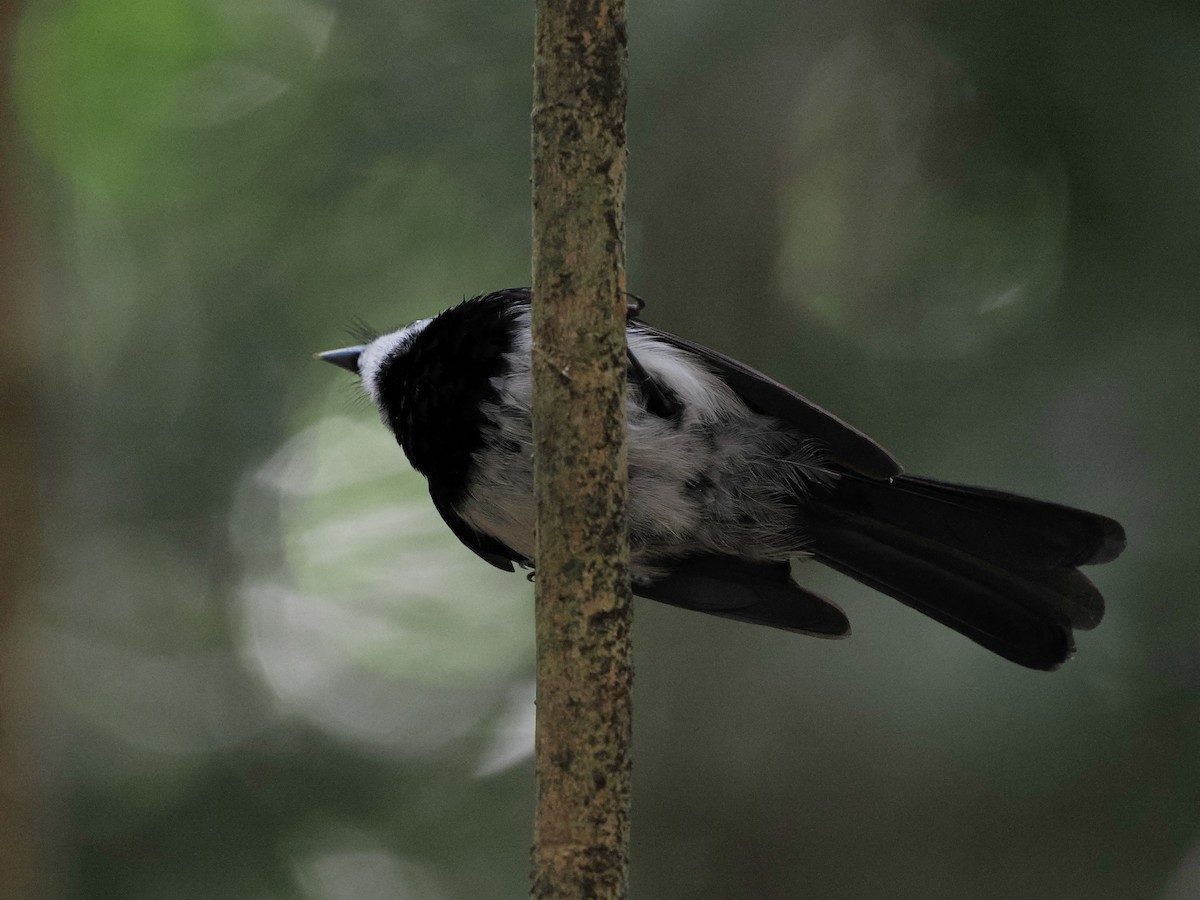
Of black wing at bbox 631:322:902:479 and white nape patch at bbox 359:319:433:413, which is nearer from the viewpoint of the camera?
black wing at bbox 631:322:902:479

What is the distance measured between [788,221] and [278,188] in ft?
6.83

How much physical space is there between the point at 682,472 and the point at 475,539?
0.66 metres

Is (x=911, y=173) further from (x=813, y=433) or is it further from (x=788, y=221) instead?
(x=813, y=433)

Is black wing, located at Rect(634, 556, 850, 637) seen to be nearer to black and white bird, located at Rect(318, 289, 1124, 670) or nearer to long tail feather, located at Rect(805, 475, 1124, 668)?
black and white bird, located at Rect(318, 289, 1124, 670)

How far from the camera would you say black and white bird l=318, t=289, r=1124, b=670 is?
291 cm

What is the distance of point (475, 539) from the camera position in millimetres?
3355

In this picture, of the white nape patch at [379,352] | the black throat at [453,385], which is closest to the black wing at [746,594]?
the black throat at [453,385]

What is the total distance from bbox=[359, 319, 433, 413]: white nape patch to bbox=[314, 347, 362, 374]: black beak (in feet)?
0.29

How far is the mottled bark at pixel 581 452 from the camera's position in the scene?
6.28 ft

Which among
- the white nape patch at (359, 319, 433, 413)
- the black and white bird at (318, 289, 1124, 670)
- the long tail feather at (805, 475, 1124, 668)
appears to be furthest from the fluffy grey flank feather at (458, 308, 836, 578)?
the white nape patch at (359, 319, 433, 413)

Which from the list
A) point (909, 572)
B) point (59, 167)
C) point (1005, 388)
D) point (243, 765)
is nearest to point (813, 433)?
point (909, 572)

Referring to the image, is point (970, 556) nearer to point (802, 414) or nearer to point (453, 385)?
point (802, 414)

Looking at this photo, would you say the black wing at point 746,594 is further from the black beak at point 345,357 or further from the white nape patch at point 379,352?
the black beak at point 345,357

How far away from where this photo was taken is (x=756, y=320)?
4074 mm
